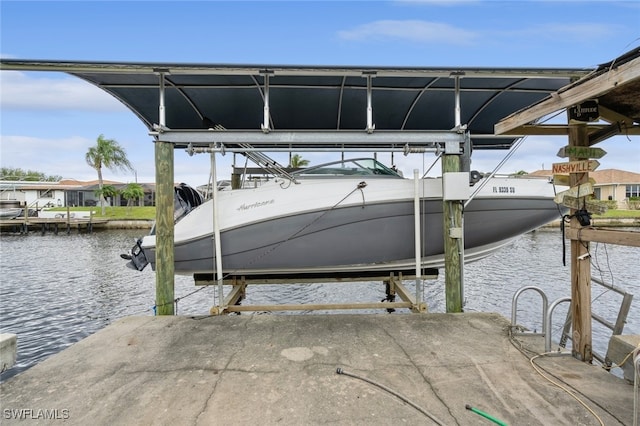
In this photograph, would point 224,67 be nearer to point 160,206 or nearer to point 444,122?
point 160,206

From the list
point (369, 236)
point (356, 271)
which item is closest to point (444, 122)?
point (369, 236)

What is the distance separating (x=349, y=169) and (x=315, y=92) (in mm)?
1256

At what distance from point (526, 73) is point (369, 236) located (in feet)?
8.70

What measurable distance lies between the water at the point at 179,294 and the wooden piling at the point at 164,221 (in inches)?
23.3

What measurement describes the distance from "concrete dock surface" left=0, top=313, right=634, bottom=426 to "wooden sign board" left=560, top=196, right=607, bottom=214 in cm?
A: 125

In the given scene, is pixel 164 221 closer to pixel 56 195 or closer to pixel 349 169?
pixel 349 169

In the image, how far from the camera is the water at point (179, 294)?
659 centimetres

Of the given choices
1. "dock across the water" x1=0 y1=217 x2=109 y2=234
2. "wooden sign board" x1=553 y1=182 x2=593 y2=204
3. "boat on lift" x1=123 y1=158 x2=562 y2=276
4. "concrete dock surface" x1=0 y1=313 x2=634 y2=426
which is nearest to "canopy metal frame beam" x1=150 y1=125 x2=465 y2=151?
"boat on lift" x1=123 y1=158 x2=562 y2=276

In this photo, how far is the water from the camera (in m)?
6.59

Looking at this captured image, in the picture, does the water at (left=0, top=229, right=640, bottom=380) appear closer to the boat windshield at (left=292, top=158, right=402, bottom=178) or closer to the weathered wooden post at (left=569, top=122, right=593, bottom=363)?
the weathered wooden post at (left=569, top=122, right=593, bottom=363)

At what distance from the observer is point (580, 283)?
278 centimetres

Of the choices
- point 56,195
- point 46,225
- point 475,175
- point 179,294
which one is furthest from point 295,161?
point 56,195

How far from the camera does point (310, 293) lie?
8.85 metres

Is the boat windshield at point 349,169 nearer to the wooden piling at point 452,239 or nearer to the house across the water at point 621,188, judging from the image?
the wooden piling at point 452,239
